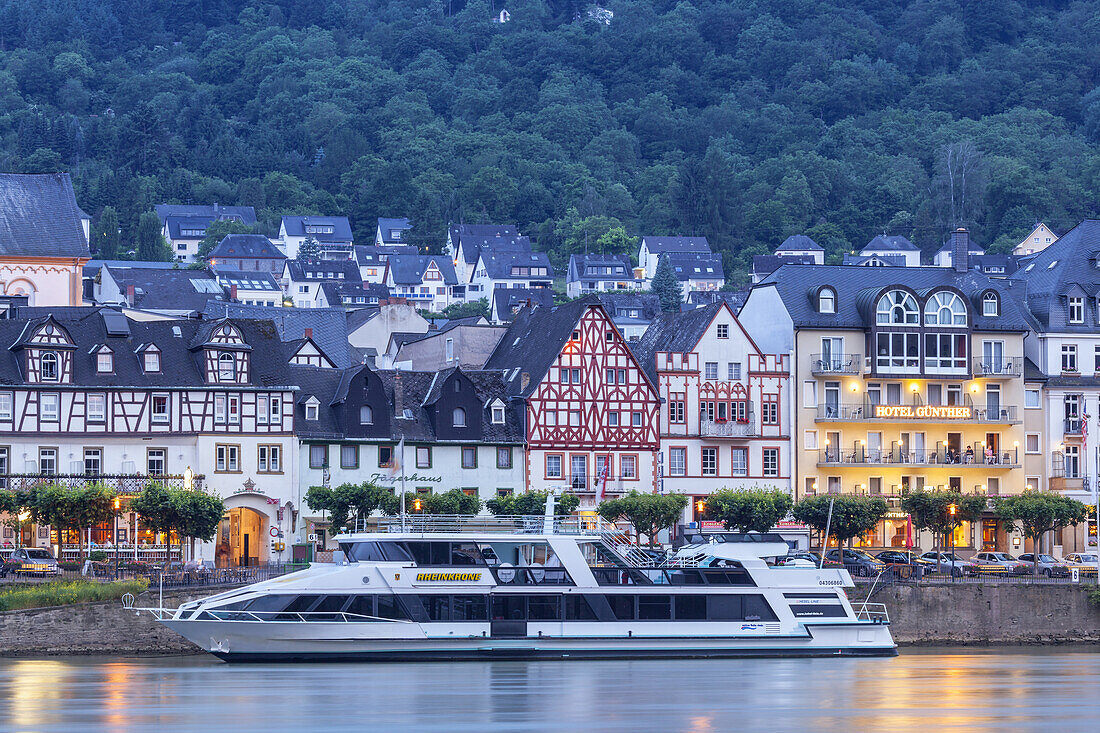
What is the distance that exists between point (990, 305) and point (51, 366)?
4339 cm

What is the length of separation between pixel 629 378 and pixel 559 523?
937 inches

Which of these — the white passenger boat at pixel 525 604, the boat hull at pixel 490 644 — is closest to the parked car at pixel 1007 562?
the boat hull at pixel 490 644

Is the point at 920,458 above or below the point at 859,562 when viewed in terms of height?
above

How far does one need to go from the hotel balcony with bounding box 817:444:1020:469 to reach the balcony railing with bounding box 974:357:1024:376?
139 inches

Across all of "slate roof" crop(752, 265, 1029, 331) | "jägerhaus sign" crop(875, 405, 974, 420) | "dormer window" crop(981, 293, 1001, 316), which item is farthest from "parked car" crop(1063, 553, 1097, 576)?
"dormer window" crop(981, 293, 1001, 316)

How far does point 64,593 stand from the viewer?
62.7 metres

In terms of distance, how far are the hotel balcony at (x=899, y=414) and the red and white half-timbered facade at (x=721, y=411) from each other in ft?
7.05

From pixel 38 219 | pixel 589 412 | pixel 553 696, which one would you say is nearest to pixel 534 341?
pixel 589 412

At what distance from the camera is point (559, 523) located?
211 ft

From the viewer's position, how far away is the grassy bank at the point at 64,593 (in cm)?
6181

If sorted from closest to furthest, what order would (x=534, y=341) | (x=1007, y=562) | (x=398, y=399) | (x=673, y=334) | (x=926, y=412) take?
(x=1007, y=562)
(x=398, y=399)
(x=926, y=412)
(x=534, y=341)
(x=673, y=334)

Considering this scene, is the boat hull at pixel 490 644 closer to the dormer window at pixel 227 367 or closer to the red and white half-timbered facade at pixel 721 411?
the dormer window at pixel 227 367

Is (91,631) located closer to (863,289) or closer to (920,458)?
(920,458)

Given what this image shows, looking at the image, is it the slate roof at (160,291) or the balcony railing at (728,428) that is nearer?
the balcony railing at (728,428)
